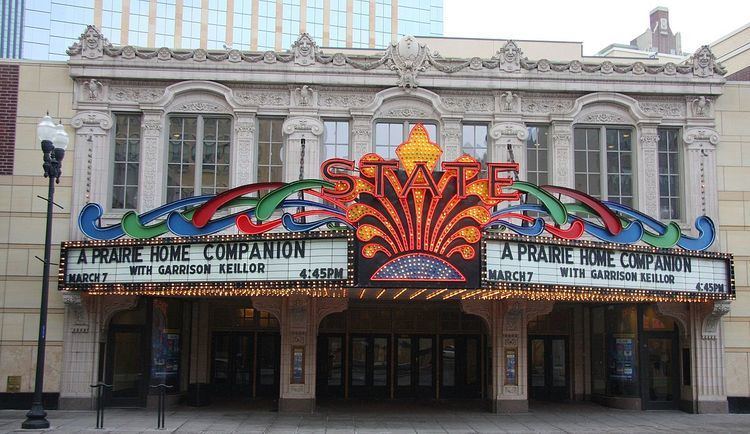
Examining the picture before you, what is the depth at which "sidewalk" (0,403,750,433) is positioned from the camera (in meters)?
19.1

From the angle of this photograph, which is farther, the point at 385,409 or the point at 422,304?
the point at 422,304

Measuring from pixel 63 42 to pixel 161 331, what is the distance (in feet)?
240

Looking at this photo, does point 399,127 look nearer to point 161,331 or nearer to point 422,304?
point 422,304

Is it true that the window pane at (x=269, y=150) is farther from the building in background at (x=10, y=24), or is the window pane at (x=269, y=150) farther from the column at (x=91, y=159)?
the building in background at (x=10, y=24)

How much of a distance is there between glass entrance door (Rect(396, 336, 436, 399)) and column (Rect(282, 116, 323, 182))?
710 centimetres

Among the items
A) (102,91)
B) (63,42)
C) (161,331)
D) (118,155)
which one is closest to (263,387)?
(161,331)

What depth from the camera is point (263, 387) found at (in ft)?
87.5

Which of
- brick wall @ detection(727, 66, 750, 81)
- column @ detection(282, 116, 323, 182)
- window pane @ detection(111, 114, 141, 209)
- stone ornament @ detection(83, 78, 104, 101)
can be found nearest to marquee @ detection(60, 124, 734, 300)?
column @ detection(282, 116, 323, 182)

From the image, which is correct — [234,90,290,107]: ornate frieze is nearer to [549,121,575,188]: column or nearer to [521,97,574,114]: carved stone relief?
[521,97,574,114]: carved stone relief

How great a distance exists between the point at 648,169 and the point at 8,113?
1751 centimetres

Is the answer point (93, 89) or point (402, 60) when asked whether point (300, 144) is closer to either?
point (402, 60)

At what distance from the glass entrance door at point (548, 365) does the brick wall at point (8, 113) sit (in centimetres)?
1625

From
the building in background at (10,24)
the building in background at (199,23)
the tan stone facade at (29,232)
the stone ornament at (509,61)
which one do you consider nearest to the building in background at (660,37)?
the building in background at (199,23)

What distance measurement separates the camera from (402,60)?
23.0 meters
